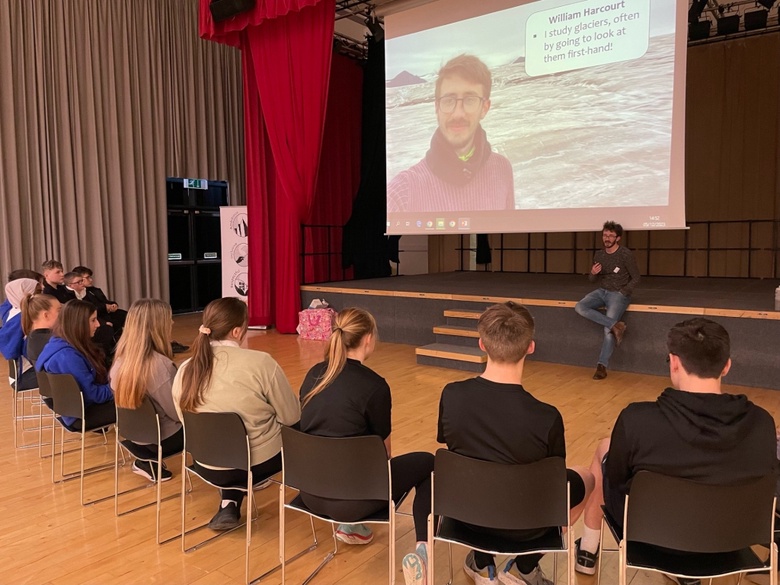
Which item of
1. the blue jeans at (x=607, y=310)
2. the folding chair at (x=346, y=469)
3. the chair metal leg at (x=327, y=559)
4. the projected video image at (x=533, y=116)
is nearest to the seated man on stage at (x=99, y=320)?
the chair metal leg at (x=327, y=559)

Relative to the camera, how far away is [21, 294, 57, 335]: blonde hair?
3463 mm

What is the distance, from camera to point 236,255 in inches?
324

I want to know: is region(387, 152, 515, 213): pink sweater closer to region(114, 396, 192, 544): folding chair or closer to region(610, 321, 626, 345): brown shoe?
region(610, 321, 626, 345): brown shoe

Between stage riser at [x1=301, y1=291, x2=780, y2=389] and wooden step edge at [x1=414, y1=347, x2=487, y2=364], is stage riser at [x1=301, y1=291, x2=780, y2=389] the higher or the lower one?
the higher one

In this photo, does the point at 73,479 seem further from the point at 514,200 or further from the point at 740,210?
the point at 740,210

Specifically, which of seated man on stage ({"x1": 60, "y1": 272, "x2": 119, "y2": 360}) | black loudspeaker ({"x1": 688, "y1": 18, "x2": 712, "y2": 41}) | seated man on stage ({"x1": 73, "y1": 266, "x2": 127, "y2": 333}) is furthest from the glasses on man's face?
seated man on stage ({"x1": 60, "y1": 272, "x2": 119, "y2": 360})

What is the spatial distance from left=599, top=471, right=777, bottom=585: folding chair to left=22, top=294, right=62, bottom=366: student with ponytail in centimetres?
321

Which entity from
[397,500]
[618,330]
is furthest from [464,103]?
[397,500]

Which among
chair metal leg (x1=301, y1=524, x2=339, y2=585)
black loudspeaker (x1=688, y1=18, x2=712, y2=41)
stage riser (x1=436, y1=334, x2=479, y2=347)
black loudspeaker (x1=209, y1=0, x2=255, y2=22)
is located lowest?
chair metal leg (x1=301, y1=524, x2=339, y2=585)

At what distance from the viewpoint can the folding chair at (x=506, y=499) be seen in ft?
5.28

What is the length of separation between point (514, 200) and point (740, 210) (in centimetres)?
475

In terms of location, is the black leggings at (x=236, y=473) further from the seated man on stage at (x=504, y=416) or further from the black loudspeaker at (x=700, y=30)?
the black loudspeaker at (x=700, y=30)

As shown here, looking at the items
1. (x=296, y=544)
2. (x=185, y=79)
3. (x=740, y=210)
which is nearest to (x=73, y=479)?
(x=296, y=544)

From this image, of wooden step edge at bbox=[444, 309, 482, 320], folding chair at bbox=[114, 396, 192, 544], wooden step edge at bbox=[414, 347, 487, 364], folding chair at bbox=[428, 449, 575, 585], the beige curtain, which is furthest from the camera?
the beige curtain
